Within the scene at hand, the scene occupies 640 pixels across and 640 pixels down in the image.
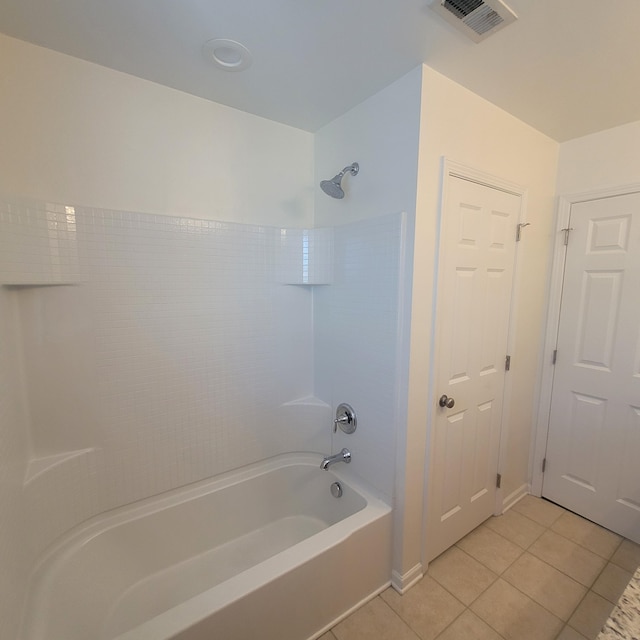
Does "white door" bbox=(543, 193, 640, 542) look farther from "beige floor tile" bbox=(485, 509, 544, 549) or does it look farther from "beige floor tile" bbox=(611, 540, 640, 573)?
"beige floor tile" bbox=(485, 509, 544, 549)

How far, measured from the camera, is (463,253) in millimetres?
1594

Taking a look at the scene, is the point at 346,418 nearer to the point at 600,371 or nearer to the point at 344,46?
the point at 600,371

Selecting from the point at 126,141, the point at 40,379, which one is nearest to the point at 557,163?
the point at 126,141

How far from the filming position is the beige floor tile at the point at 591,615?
140cm

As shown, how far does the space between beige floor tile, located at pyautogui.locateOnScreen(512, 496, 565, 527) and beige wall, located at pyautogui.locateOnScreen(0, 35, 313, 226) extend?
2.44 m

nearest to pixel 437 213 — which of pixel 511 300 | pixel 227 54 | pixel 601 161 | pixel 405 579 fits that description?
pixel 511 300

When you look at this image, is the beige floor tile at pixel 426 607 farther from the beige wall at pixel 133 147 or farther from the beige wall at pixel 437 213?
the beige wall at pixel 133 147

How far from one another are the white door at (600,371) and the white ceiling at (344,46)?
2.12ft

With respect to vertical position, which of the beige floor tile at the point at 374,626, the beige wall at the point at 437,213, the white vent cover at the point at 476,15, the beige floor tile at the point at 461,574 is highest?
the white vent cover at the point at 476,15

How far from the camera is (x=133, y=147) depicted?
1.49 m

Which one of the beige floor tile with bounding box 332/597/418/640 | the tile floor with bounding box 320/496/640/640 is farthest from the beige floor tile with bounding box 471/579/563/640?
the beige floor tile with bounding box 332/597/418/640

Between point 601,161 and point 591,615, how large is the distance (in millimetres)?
2376

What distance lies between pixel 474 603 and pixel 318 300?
1.74 metres

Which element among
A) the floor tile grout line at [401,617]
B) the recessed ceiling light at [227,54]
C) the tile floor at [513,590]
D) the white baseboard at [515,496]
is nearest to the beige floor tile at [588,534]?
the tile floor at [513,590]
